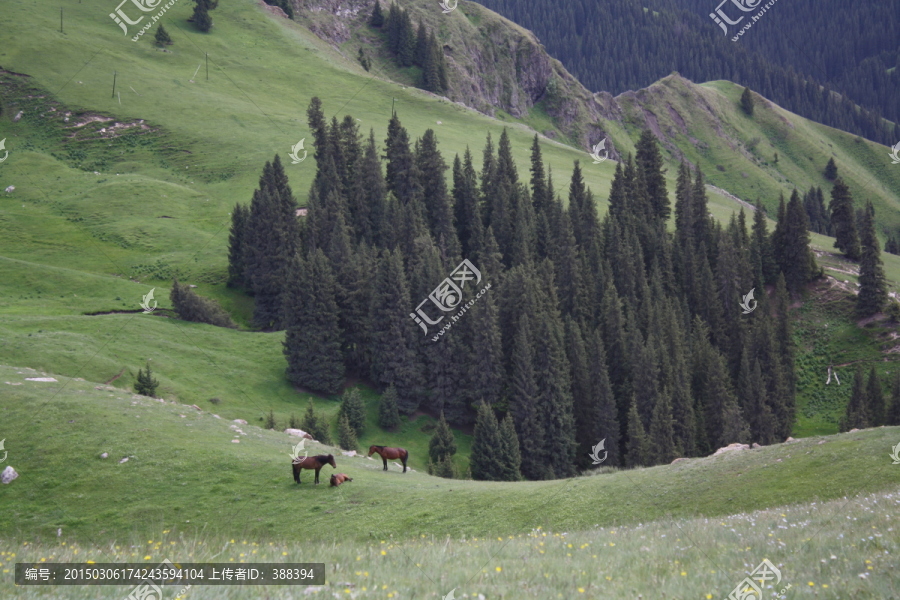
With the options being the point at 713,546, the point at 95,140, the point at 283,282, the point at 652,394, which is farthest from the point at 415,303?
the point at 95,140

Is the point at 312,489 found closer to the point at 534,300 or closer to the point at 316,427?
the point at 316,427

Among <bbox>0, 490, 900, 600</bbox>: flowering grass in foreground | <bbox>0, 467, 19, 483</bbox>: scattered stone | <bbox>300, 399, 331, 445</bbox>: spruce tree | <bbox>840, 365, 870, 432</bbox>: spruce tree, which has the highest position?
<bbox>0, 490, 900, 600</bbox>: flowering grass in foreground

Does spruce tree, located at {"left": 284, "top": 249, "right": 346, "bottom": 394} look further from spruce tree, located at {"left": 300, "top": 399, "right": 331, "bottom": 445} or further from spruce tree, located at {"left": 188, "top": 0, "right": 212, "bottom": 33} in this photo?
spruce tree, located at {"left": 188, "top": 0, "right": 212, "bottom": 33}

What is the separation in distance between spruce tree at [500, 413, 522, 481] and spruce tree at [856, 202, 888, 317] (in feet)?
242

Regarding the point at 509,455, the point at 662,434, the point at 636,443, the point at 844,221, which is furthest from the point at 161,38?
the point at 844,221

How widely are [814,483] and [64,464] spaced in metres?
34.2

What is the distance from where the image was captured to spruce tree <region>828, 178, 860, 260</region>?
12338 centimetres

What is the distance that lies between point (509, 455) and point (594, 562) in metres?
56.4

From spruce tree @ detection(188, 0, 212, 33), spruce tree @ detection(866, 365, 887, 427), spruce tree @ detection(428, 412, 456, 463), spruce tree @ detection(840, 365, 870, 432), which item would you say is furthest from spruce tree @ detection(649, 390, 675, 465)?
spruce tree @ detection(188, 0, 212, 33)

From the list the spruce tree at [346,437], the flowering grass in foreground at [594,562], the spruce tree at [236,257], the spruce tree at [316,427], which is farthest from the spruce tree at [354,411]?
the flowering grass in foreground at [594,562]

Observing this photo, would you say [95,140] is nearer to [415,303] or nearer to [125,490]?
[415,303]

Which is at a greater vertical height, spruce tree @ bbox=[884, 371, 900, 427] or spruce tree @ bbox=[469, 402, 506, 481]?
spruce tree @ bbox=[884, 371, 900, 427]

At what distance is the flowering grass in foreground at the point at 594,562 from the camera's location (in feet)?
37.7

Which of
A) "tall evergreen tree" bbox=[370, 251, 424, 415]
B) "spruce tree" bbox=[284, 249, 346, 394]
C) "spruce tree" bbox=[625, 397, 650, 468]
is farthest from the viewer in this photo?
"tall evergreen tree" bbox=[370, 251, 424, 415]
